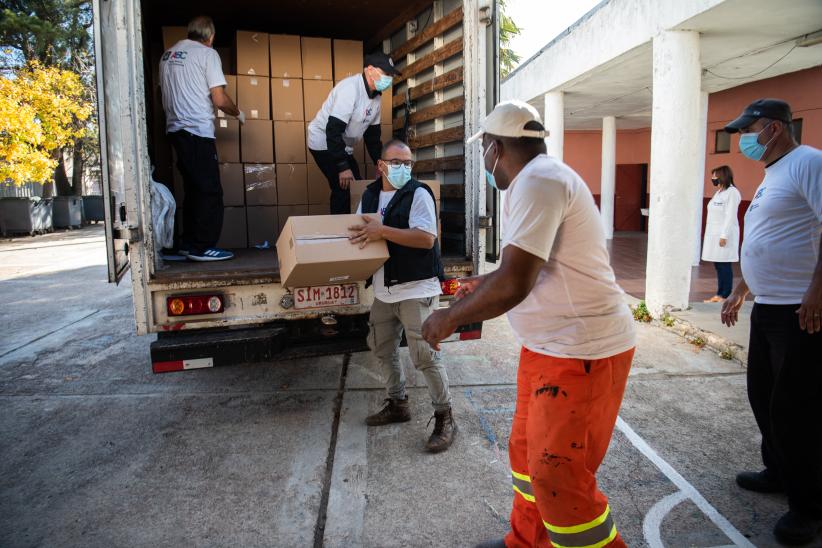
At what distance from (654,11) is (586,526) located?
6.53m

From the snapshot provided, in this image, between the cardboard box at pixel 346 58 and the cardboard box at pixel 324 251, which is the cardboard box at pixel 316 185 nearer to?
the cardboard box at pixel 346 58

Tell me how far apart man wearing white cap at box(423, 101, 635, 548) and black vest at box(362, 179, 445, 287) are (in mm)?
1387

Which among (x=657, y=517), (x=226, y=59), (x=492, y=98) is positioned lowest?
(x=657, y=517)

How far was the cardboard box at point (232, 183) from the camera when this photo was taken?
549 centimetres

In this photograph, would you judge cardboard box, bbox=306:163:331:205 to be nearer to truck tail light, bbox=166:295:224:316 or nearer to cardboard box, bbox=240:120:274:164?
cardboard box, bbox=240:120:274:164

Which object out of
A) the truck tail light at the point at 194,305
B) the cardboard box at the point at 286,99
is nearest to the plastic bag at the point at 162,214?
the truck tail light at the point at 194,305

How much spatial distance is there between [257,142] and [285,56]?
2.89 feet

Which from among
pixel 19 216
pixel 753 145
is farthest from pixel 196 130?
pixel 19 216

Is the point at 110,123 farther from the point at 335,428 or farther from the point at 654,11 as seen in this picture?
the point at 654,11

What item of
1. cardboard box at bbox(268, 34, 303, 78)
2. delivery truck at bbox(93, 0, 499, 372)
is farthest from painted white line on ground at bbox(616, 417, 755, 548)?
cardboard box at bbox(268, 34, 303, 78)

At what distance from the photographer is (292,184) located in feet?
18.7

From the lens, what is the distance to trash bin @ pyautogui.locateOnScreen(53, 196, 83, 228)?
66.0 ft

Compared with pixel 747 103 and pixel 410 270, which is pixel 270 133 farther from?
pixel 747 103

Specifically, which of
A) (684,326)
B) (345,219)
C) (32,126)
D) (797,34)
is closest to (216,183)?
(345,219)
